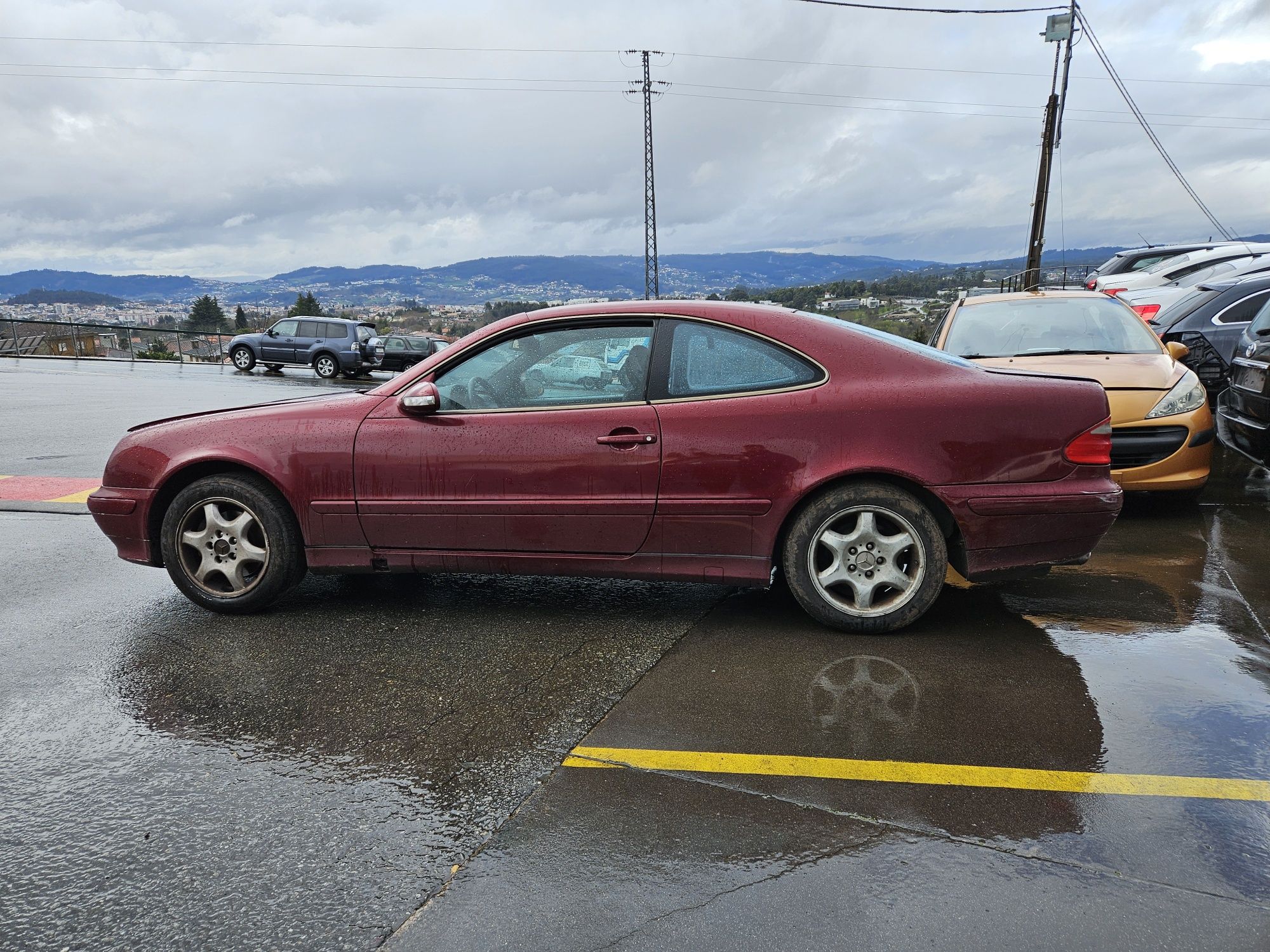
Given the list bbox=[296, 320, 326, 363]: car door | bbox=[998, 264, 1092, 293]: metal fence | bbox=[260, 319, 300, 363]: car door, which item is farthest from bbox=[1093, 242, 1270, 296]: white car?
bbox=[260, 319, 300, 363]: car door

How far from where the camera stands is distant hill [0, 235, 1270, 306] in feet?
73.1

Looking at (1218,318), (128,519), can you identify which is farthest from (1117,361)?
(128,519)

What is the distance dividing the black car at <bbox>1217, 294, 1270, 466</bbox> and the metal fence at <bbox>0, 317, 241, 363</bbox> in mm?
30690

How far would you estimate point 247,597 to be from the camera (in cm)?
441

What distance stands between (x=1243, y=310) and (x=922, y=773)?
31.8 feet

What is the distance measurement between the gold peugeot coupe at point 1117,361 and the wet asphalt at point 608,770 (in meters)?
1.33

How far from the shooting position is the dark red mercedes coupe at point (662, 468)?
3980mm

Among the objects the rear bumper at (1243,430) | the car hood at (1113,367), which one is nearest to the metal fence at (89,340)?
the car hood at (1113,367)

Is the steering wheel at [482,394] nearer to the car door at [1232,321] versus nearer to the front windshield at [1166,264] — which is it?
the car door at [1232,321]

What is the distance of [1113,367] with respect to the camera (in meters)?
6.64

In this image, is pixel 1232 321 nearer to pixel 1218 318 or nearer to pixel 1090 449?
pixel 1218 318

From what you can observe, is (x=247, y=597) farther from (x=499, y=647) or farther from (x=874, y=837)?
(x=874, y=837)

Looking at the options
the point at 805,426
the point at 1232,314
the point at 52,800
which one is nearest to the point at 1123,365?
the point at 805,426

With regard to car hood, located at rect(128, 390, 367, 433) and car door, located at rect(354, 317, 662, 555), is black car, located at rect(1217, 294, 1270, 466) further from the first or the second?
car hood, located at rect(128, 390, 367, 433)
